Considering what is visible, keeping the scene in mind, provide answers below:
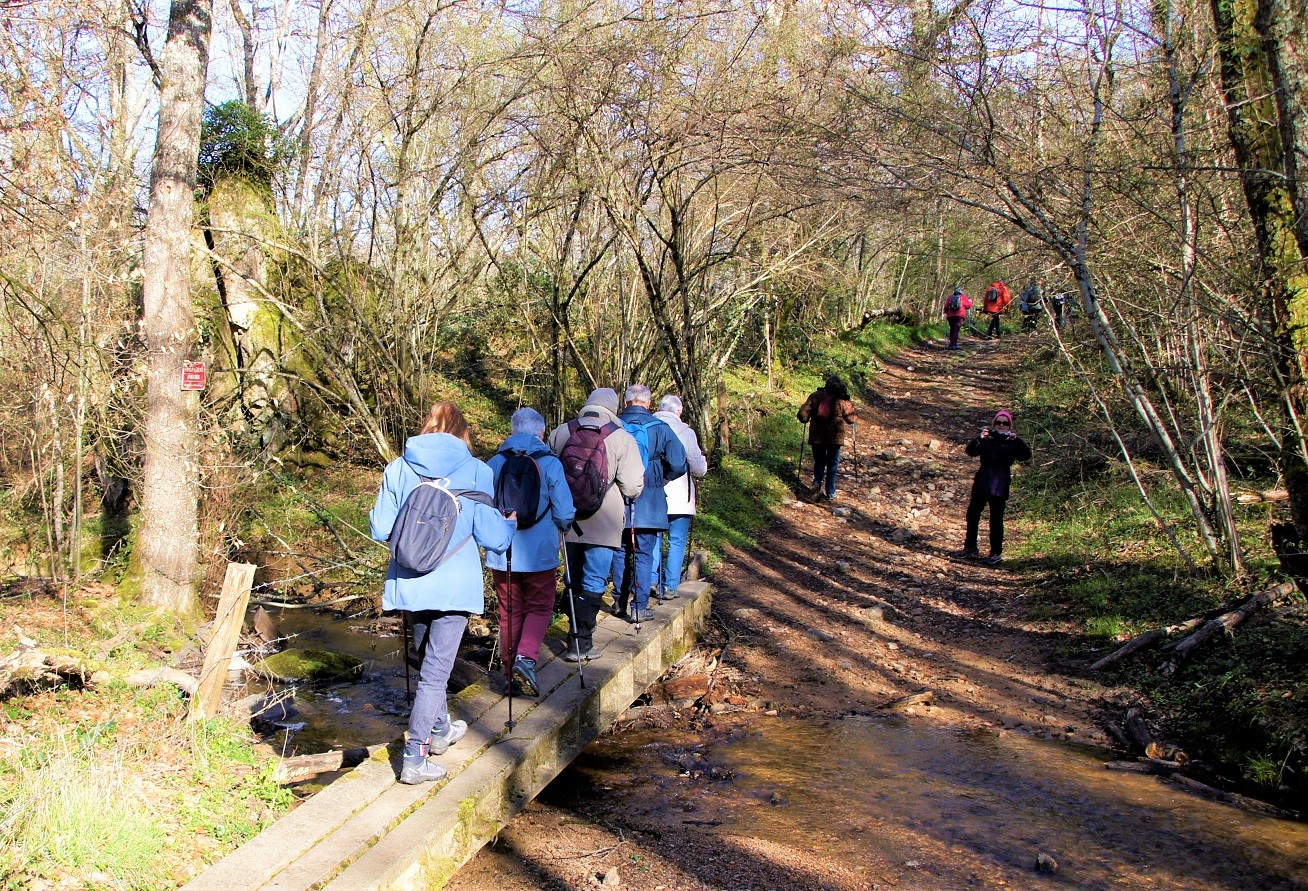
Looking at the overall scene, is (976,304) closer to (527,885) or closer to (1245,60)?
(1245,60)

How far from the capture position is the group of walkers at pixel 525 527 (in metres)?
5.02

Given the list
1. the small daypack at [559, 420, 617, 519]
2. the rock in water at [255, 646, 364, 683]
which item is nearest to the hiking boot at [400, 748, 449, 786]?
the small daypack at [559, 420, 617, 519]

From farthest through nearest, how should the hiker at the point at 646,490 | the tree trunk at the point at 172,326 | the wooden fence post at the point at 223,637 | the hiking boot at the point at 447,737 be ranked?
the tree trunk at the point at 172,326 < the hiker at the point at 646,490 < the wooden fence post at the point at 223,637 < the hiking boot at the point at 447,737

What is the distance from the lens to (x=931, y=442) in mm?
18844

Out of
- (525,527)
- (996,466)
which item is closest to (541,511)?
(525,527)

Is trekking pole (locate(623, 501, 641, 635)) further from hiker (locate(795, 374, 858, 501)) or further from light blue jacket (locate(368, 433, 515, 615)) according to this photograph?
hiker (locate(795, 374, 858, 501))

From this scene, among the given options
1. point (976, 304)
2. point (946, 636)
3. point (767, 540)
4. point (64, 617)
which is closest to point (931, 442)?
point (767, 540)

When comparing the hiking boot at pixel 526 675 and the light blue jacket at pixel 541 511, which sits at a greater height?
the light blue jacket at pixel 541 511

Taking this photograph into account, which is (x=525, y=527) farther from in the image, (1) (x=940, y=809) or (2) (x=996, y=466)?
(2) (x=996, y=466)

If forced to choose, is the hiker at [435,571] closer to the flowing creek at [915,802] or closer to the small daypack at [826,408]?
the flowing creek at [915,802]

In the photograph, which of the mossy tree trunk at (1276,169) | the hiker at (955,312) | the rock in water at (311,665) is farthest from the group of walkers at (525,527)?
the hiker at (955,312)

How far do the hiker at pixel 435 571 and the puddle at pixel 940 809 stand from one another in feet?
4.80

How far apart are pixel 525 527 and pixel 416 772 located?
163cm

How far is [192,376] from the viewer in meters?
8.75
